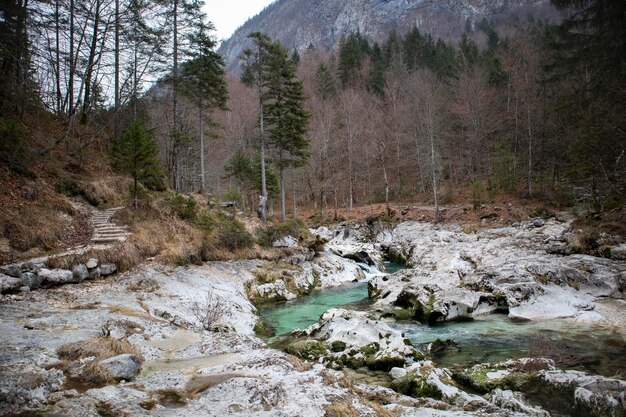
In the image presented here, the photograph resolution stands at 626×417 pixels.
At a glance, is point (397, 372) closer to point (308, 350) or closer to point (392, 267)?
point (308, 350)

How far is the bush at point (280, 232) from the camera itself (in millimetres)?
20328

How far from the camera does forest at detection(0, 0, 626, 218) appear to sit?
582 inches

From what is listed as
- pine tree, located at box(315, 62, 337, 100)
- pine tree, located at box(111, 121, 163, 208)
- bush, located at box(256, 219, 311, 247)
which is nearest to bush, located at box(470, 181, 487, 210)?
bush, located at box(256, 219, 311, 247)

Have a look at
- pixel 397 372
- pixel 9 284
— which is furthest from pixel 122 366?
pixel 9 284

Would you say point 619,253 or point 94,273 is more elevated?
point 94,273

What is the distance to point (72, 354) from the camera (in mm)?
5805

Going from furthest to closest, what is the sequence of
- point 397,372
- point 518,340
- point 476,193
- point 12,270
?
point 476,193 < point 518,340 < point 12,270 < point 397,372

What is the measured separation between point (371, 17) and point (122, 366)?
151229 millimetres

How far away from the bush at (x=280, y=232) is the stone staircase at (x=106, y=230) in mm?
7388

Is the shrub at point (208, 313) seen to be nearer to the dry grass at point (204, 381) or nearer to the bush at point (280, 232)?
the dry grass at point (204, 381)

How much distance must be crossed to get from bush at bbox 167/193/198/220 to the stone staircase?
8.73 ft

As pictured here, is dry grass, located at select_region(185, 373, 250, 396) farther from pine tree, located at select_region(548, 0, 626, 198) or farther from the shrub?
pine tree, located at select_region(548, 0, 626, 198)

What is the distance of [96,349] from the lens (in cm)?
604

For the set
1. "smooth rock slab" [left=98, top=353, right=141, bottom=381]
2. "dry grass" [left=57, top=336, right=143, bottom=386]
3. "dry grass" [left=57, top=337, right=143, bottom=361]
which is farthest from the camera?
"dry grass" [left=57, top=337, right=143, bottom=361]
